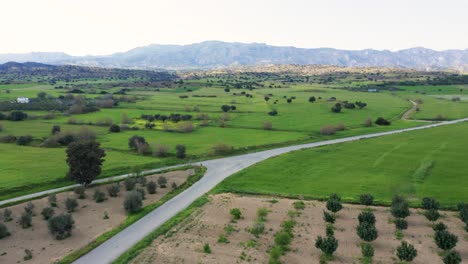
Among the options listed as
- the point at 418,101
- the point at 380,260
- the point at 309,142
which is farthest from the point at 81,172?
the point at 418,101

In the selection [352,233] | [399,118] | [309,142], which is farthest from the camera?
[399,118]

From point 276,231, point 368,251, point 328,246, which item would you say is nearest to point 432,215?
point 368,251

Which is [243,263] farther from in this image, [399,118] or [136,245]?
[399,118]

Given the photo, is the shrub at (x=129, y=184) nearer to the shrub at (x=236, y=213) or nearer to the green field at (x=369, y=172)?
A: the green field at (x=369, y=172)

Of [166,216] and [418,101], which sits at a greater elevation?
[418,101]

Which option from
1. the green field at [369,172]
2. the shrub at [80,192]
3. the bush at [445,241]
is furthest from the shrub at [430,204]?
the shrub at [80,192]

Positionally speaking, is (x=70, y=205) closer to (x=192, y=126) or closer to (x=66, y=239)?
(x=66, y=239)
